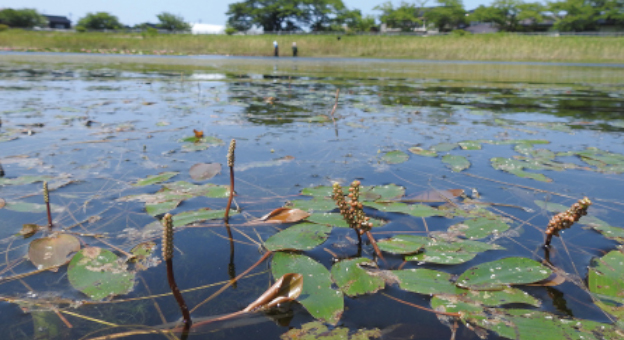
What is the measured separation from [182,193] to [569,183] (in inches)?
63.2

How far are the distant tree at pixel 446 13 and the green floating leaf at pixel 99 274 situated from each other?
3763 centimetres

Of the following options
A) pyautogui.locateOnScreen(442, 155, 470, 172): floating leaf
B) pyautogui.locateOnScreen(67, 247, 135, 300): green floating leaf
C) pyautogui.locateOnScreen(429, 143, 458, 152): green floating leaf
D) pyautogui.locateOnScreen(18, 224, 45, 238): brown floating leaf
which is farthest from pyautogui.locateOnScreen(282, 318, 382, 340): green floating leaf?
pyautogui.locateOnScreen(429, 143, 458, 152): green floating leaf

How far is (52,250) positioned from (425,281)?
0.93 m

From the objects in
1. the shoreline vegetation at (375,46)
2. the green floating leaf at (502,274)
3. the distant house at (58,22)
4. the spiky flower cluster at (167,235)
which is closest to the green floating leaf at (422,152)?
the green floating leaf at (502,274)

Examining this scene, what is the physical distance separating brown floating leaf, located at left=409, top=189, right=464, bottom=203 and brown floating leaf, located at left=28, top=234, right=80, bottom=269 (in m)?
1.10

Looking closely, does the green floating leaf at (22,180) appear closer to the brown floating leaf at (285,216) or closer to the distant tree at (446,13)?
the brown floating leaf at (285,216)

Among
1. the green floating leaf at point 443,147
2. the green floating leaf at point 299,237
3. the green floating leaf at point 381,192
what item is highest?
the green floating leaf at point 443,147

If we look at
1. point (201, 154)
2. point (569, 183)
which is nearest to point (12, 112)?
point (201, 154)

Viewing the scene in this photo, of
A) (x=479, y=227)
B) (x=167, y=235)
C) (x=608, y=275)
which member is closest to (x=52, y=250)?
(x=167, y=235)

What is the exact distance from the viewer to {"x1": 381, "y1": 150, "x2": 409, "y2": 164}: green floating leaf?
181 centimetres

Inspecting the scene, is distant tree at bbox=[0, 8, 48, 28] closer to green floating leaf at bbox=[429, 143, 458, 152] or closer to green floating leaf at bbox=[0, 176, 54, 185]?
green floating leaf at bbox=[0, 176, 54, 185]

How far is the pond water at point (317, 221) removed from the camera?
0.72m

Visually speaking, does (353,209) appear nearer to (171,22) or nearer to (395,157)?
(395,157)

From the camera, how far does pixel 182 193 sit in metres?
1.35
